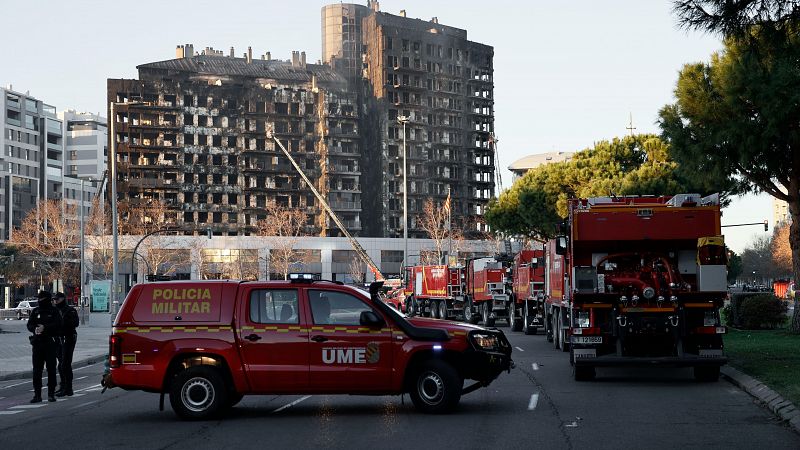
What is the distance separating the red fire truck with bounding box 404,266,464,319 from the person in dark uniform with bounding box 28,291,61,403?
121 feet

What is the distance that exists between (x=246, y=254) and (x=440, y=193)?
42102 millimetres

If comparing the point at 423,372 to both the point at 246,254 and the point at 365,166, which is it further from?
the point at 365,166

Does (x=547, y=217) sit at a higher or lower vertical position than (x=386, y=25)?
lower

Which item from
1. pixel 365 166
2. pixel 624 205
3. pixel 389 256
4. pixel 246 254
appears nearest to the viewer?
pixel 624 205

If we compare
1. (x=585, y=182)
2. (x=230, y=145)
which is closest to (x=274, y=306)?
(x=585, y=182)

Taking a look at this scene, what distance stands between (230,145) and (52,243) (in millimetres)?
43046

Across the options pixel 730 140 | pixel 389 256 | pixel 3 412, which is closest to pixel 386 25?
pixel 389 256

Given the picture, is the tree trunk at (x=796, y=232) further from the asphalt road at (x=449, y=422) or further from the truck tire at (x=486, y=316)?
the truck tire at (x=486, y=316)

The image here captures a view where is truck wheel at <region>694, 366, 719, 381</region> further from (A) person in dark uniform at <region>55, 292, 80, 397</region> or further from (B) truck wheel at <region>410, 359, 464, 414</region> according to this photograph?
(A) person in dark uniform at <region>55, 292, 80, 397</region>

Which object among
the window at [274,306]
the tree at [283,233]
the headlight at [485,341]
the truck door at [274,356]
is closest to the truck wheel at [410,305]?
the headlight at [485,341]

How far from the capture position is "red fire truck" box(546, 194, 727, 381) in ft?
71.7

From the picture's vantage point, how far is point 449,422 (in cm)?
1577

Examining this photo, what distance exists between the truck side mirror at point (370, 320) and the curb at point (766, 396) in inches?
212

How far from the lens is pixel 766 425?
15422mm
